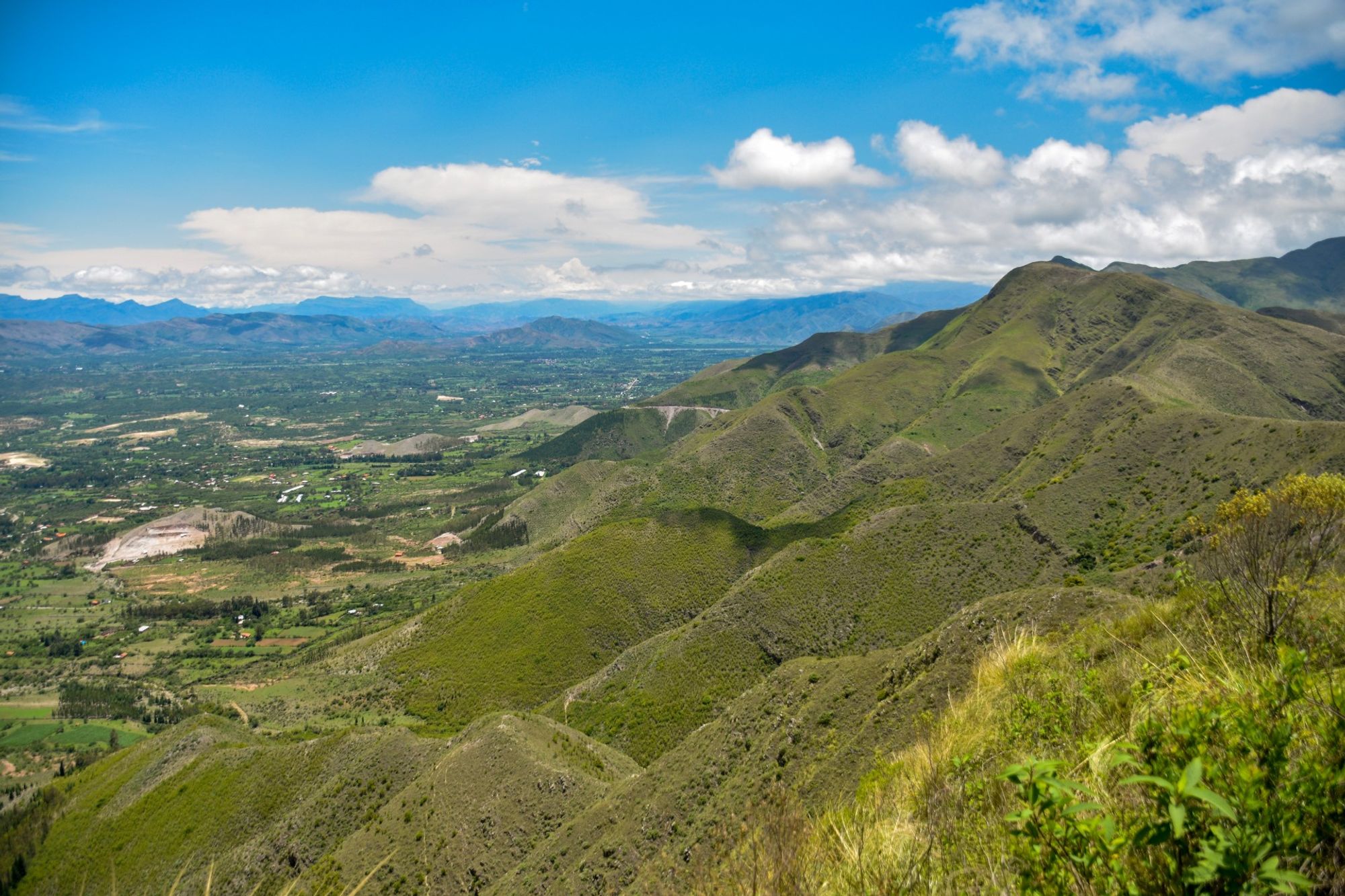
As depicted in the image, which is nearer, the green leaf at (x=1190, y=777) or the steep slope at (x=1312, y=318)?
the green leaf at (x=1190, y=777)

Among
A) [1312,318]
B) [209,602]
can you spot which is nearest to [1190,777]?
[209,602]

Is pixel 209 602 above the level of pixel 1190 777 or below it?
below

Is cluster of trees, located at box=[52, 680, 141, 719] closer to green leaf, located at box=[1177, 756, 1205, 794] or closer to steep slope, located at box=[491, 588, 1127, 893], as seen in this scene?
steep slope, located at box=[491, 588, 1127, 893]

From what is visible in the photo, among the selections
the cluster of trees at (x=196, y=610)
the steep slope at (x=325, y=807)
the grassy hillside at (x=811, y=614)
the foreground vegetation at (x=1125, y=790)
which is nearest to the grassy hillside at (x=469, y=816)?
the steep slope at (x=325, y=807)

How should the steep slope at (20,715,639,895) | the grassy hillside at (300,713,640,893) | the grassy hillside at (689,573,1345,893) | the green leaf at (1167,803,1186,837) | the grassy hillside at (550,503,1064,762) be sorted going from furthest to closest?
the grassy hillside at (550,503,1064,762)
the steep slope at (20,715,639,895)
the grassy hillside at (300,713,640,893)
the grassy hillside at (689,573,1345,893)
the green leaf at (1167,803,1186,837)

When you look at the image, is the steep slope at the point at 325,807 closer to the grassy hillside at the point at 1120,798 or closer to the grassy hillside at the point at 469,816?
the grassy hillside at the point at 469,816

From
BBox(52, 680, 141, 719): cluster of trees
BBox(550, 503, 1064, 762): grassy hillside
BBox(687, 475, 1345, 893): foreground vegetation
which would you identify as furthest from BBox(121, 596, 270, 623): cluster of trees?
BBox(687, 475, 1345, 893): foreground vegetation

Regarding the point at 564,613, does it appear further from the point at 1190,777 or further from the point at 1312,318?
the point at 1312,318

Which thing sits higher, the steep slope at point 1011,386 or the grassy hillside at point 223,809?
the steep slope at point 1011,386

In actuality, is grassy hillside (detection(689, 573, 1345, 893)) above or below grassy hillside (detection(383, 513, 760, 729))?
above

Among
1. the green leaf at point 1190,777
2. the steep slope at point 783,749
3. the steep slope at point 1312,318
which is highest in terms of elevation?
the steep slope at point 1312,318

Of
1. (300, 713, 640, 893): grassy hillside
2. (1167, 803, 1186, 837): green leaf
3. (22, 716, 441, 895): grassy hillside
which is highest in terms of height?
(1167, 803, 1186, 837): green leaf
